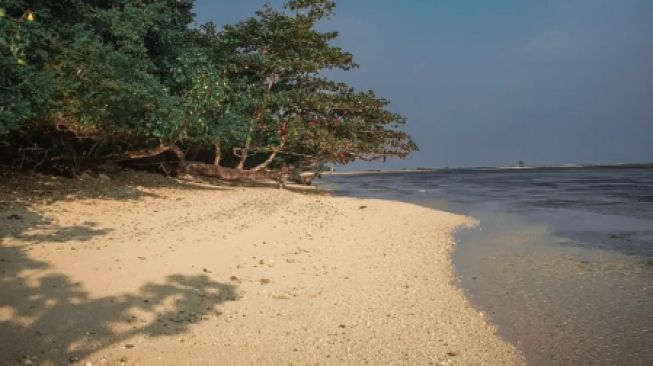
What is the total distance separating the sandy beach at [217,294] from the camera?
15.3ft

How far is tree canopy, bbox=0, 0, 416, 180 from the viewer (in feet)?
38.1

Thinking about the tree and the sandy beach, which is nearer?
the sandy beach

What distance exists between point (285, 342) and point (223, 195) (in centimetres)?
1300

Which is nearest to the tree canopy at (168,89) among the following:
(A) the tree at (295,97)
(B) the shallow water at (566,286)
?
(A) the tree at (295,97)

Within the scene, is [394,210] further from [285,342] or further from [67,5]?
[285,342]

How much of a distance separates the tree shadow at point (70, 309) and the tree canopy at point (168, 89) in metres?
2.59

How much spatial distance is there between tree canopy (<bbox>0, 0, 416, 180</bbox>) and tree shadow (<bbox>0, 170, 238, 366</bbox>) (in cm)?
→ 259

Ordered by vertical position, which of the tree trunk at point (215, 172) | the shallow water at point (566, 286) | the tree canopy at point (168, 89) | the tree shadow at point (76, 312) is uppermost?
the tree canopy at point (168, 89)

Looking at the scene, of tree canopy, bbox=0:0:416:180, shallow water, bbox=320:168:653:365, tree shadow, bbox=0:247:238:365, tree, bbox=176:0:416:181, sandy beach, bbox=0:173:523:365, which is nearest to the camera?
tree shadow, bbox=0:247:238:365

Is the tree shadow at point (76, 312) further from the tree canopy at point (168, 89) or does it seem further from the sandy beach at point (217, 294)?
the tree canopy at point (168, 89)

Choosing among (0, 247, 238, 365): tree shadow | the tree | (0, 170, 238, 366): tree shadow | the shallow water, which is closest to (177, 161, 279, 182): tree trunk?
the tree

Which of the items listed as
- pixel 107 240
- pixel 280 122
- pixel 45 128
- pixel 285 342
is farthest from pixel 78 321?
pixel 280 122

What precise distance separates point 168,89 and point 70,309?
10400mm

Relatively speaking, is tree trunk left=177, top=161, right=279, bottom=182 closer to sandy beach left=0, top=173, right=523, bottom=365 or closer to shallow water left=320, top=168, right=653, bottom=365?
sandy beach left=0, top=173, right=523, bottom=365
